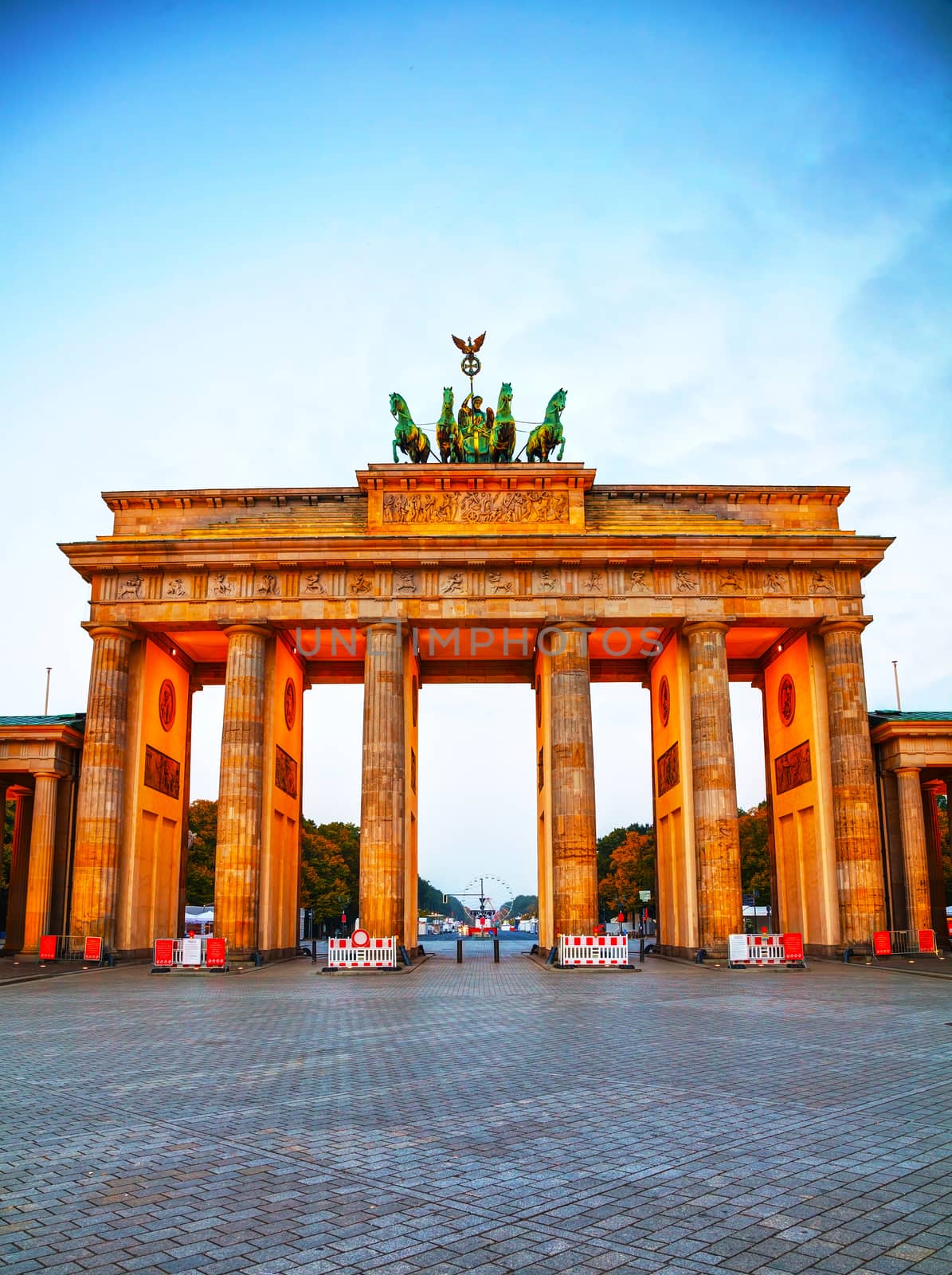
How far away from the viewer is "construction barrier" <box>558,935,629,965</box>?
34844 mm

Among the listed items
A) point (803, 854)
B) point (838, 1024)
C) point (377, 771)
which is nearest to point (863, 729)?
point (803, 854)

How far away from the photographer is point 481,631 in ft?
146

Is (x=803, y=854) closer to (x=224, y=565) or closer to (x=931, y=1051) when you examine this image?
(x=224, y=565)

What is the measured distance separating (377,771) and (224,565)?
32.8 ft

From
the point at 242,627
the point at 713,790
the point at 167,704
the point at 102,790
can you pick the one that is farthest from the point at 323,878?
the point at 713,790

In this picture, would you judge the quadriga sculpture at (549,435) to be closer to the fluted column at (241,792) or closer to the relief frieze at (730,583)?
the relief frieze at (730,583)

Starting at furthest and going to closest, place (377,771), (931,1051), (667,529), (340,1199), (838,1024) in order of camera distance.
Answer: (667,529) < (377,771) < (838,1024) < (931,1051) < (340,1199)

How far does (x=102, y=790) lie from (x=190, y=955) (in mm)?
8524

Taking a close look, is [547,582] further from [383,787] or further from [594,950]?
[594,950]

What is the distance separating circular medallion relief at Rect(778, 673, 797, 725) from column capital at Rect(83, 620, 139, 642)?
27037mm

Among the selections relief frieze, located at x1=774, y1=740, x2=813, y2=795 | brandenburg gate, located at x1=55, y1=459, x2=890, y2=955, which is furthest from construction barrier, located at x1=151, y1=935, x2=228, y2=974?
relief frieze, located at x1=774, y1=740, x2=813, y2=795

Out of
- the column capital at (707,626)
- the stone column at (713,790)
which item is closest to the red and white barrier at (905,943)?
the stone column at (713,790)

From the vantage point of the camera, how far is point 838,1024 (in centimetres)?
1756

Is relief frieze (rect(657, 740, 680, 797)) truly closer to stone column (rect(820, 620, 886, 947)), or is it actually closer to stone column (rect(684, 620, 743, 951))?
stone column (rect(684, 620, 743, 951))
